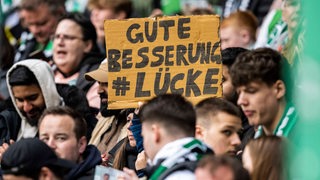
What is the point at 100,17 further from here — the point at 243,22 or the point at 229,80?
the point at 229,80

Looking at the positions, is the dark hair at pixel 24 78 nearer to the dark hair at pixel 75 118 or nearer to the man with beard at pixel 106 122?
the man with beard at pixel 106 122

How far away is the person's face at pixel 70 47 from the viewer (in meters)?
12.9

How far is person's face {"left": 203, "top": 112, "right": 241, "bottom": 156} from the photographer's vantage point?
30.1 feet

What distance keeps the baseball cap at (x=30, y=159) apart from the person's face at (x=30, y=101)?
2.87 metres

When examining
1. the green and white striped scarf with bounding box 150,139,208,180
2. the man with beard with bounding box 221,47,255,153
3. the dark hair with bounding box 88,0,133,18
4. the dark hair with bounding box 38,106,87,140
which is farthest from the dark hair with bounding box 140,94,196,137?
the dark hair with bounding box 88,0,133,18

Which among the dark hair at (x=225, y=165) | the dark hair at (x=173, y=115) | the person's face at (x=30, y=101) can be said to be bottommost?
the person's face at (x=30, y=101)

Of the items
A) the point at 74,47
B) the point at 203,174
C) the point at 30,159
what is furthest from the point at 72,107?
the point at 203,174

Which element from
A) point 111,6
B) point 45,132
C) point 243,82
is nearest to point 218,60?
point 243,82

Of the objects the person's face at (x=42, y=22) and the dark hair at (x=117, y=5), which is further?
the person's face at (x=42, y=22)

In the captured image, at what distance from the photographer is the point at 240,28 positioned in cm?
1286

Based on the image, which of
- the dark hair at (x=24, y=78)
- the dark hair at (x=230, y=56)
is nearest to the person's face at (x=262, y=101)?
the dark hair at (x=230, y=56)

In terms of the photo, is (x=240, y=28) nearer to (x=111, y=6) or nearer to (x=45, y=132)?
(x=111, y=6)

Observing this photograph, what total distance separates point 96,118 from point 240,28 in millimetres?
2240

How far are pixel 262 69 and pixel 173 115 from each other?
1.41m
